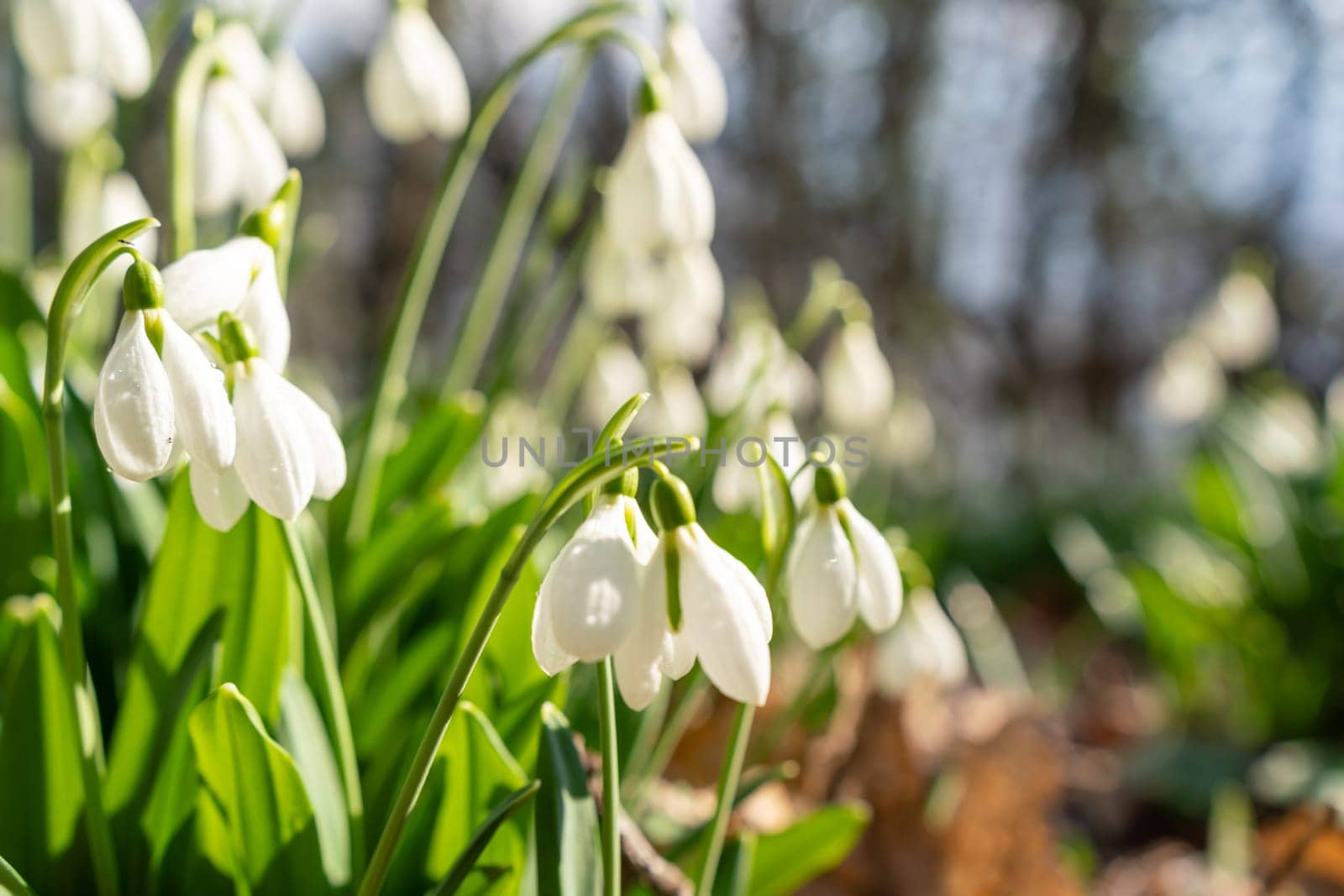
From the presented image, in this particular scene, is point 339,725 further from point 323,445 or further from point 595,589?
point 595,589

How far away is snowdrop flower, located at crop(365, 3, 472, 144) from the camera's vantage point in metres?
1.42

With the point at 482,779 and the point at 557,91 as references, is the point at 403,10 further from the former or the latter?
the point at 482,779

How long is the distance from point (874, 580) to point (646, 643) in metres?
0.23

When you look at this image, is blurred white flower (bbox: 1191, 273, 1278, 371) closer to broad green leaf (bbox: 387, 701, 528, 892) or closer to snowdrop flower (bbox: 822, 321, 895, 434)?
snowdrop flower (bbox: 822, 321, 895, 434)

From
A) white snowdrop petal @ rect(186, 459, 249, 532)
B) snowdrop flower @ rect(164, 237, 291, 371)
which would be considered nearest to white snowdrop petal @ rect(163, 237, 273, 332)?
snowdrop flower @ rect(164, 237, 291, 371)

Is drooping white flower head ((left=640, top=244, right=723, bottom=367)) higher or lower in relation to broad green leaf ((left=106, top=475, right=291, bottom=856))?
higher

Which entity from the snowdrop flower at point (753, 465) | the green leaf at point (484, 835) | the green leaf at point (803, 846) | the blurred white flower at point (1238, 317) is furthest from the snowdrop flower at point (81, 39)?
the blurred white flower at point (1238, 317)

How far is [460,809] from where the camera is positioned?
0.87 m

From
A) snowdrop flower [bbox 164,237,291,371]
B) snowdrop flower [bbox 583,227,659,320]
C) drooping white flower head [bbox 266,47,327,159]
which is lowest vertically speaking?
snowdrop flower [bbox 164,237,291,371]

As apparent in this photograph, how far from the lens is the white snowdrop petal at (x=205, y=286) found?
71 cm

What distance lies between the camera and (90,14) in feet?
3.68

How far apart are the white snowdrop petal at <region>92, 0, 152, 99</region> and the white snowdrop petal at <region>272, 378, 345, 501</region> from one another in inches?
26.7

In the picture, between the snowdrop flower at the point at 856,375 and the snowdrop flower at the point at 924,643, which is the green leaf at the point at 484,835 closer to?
the snowdrop flower at the point at 924,643

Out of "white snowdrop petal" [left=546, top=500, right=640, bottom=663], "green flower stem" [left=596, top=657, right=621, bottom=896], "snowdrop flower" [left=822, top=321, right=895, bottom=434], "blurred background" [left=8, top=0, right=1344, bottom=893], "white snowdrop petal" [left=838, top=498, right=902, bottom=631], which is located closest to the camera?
"white snowdrop petal" [left=546, top=500, right=640, bottom=663]
